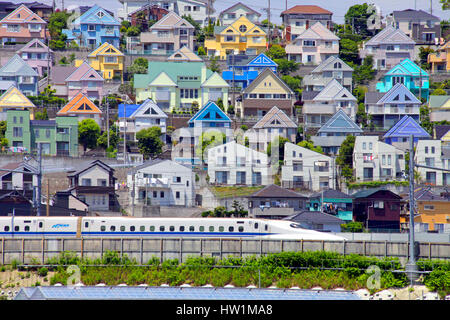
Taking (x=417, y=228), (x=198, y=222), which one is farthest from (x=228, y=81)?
(x=198, y=222)

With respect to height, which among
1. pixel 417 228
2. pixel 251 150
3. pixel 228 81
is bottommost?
pixel 417 228

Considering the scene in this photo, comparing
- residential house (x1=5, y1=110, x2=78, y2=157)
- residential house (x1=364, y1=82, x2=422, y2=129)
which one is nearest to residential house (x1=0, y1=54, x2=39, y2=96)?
residential house (x1=5, y1=110, x2=78, y2=157)

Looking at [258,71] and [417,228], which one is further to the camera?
[258,71]

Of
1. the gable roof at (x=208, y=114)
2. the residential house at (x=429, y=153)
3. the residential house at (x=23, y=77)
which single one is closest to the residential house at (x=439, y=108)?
the residential house at (x=429, y=153)

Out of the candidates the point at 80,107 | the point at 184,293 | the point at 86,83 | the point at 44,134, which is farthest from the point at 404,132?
the point at 184,293

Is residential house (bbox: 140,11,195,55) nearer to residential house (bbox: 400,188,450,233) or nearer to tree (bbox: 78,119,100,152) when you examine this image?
tree (bbox: 78,119,100,152)

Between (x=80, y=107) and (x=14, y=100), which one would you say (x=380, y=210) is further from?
(x=14, y=100)
